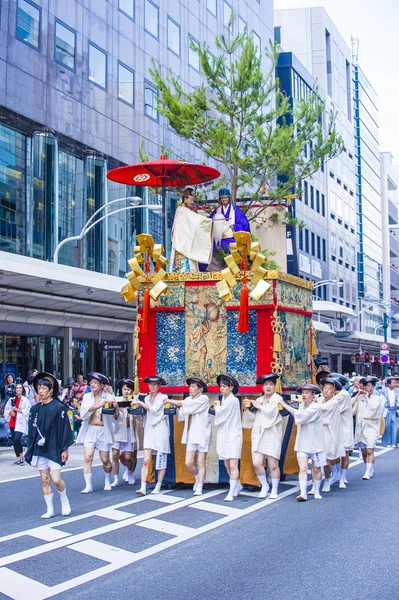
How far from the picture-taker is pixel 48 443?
354 inches

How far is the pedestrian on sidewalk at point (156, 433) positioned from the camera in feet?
35.2

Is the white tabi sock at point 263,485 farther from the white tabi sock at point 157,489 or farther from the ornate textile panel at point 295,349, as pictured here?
the ornate textile panel at point 295,349

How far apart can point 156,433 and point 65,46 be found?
21814 mm

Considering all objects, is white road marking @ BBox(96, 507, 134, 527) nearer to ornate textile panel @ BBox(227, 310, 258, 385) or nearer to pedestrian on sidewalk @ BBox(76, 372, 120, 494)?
pedestrian on sidewalk @ BBox(76, 372, 120, 494)

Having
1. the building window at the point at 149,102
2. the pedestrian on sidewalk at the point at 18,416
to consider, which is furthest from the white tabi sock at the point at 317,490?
the building window at the point at 149,102

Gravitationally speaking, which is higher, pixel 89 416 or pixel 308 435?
pixel 89 416

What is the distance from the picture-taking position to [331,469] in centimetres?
1142

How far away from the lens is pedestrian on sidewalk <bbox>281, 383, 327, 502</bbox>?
10.3 m

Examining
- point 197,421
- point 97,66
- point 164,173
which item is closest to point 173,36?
point 97,66

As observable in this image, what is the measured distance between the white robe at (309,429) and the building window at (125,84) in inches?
958

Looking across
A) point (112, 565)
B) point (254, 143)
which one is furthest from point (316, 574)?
point (254, 143)

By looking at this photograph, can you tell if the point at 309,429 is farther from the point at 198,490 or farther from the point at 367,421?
the point at 367,421

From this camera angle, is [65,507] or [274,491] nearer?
[65,507]

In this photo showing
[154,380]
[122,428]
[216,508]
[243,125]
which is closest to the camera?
[216,508]
